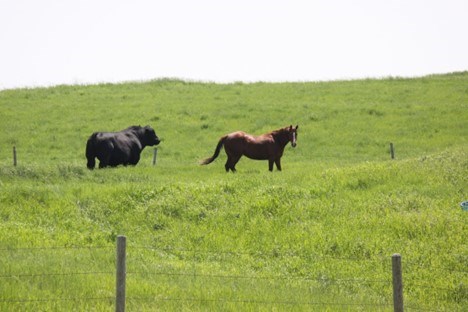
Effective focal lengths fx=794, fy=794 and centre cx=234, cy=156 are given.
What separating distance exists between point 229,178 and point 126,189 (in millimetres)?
4525

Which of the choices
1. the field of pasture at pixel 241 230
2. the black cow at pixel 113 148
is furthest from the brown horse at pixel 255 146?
the black cow at pixel 113 148

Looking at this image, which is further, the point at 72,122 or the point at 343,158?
the point at 72,122

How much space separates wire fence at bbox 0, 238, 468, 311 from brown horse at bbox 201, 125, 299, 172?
1265cm

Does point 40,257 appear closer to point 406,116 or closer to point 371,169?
point 371,169

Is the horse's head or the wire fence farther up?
the horse's head

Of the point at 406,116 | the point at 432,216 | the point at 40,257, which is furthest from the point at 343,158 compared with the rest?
the point at 40,257

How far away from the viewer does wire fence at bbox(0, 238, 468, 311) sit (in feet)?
38.3

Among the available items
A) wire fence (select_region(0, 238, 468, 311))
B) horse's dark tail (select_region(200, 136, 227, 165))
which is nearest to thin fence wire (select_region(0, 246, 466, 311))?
wire fence (select_region(0, 238, 468, 311))

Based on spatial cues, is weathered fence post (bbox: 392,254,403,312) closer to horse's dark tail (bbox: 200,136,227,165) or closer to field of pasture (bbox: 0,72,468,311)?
field of pasture (bbox: 0,72,468,311)

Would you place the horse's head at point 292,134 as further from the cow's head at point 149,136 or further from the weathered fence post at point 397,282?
the weathered fence post at point 397,282

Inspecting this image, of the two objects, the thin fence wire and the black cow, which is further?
the black cow

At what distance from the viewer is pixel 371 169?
83.5 ft

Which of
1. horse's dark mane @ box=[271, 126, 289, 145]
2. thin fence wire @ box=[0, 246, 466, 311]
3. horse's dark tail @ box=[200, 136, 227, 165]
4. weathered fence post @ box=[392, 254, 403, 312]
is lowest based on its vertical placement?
thin fence wire @ box=[0, 246, 466, 311]

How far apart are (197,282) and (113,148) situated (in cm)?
1847
